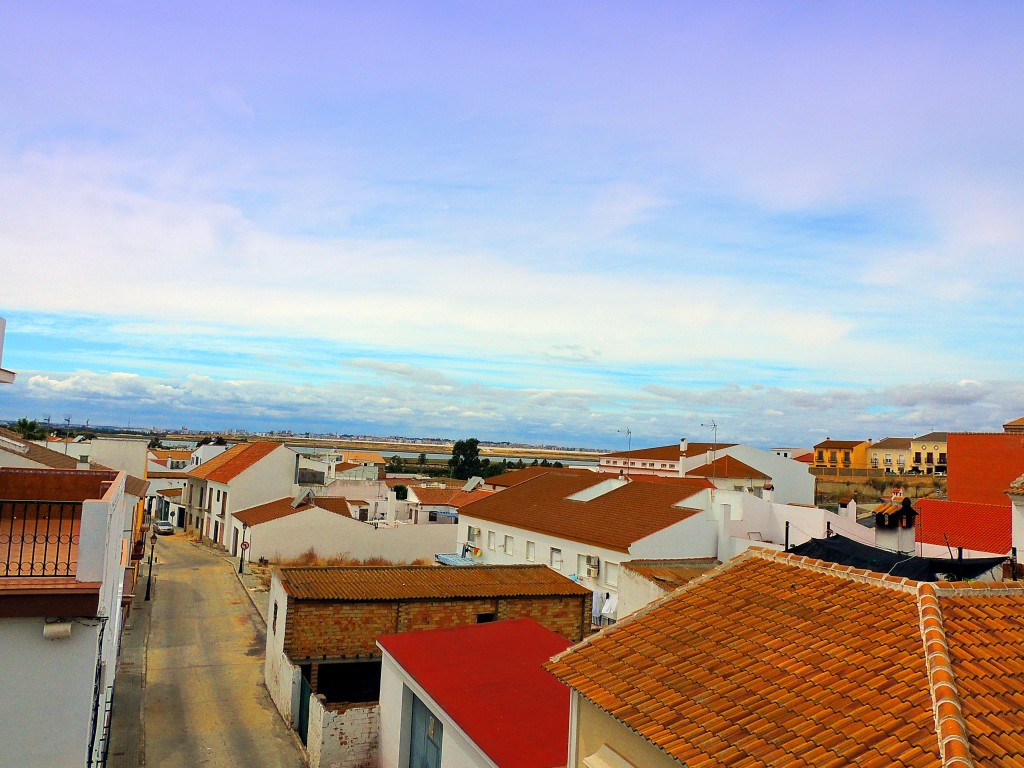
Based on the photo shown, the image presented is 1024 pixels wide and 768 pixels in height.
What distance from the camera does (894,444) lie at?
105812mm

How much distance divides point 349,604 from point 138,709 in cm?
546

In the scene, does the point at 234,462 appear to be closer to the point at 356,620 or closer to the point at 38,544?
the point at 356,620

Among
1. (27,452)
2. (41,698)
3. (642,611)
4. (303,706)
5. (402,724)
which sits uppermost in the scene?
(27,452)

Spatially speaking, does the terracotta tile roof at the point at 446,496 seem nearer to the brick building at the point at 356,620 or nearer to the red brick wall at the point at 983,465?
the brick building at the point at 356,620

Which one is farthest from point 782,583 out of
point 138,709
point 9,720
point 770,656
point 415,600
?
point 138,709

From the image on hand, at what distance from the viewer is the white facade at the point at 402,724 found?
11.1 meters

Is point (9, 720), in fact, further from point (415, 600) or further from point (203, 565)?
point (203, 565)

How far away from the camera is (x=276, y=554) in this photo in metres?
38.6

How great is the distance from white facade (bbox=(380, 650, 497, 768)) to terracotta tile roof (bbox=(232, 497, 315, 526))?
83.3 feet

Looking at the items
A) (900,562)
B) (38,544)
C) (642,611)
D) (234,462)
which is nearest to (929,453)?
(234,462)

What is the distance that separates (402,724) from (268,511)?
101 feet

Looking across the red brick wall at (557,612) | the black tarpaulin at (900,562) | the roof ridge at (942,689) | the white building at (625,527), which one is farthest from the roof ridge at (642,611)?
the white building at (625,527)

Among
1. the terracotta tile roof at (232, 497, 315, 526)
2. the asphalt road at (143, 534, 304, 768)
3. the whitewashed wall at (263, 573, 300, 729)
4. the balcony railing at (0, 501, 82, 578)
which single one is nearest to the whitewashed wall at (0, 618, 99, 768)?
the balcony railing at (0, 501, 82, 578)

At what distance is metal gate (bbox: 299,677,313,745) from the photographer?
16422 millimetres
